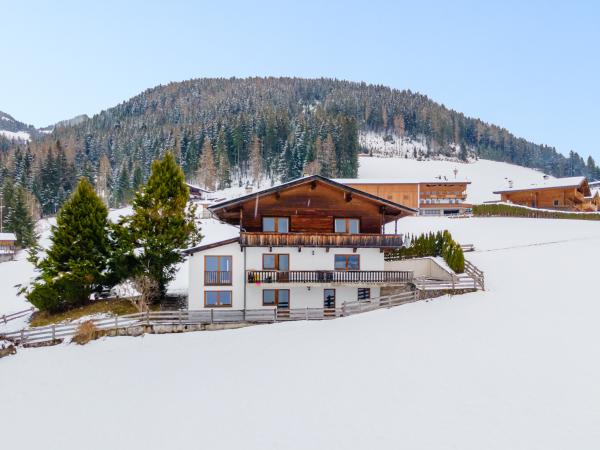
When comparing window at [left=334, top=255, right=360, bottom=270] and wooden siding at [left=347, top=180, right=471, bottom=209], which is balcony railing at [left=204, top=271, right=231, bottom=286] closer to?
window at [left=334, top=255, right=360, bottom=270]

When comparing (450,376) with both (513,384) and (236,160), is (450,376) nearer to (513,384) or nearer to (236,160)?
(513,384)

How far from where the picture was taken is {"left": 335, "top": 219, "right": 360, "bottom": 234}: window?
27203 mm

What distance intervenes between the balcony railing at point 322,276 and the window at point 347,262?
2.94 feet

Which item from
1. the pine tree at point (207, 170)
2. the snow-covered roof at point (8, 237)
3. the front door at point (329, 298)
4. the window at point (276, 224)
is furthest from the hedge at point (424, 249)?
the pine tree at point (207, 170)

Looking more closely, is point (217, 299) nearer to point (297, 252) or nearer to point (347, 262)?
point (297, 252)

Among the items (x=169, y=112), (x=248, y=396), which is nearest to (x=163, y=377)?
(x=248, y=396)

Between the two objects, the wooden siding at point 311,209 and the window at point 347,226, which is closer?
the wooden siding at point 311,209

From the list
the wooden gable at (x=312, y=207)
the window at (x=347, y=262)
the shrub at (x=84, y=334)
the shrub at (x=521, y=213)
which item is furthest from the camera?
the shrub at (x=521, y=213)

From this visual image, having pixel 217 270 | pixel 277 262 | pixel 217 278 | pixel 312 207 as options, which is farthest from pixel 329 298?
pixel 217 270

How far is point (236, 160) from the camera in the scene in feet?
369

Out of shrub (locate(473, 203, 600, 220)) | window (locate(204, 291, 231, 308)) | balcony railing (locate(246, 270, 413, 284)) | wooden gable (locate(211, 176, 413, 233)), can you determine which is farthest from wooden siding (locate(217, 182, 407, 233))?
shrub (locate(473, 203, 600, 220))

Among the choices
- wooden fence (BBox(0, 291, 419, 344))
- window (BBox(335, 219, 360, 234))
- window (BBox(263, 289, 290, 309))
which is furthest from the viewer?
window (BBox(335, 219, 360, 234))

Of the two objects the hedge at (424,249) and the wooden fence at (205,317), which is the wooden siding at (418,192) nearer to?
the hedge at (424,249)

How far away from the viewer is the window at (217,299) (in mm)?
24984
